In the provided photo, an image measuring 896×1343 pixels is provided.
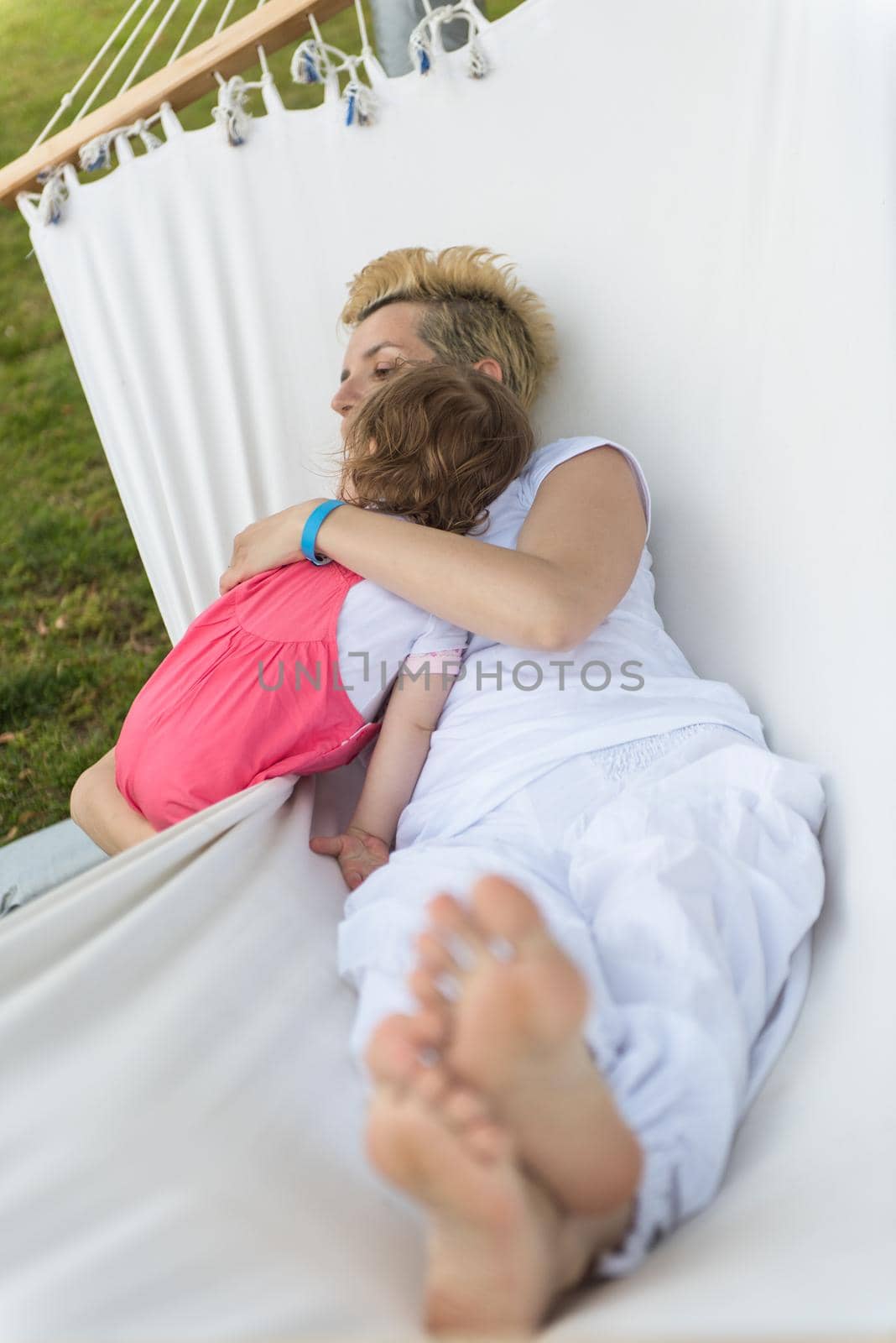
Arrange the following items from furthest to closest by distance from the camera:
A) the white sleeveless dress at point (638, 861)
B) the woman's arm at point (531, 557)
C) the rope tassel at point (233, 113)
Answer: the rope tassel at point (233, 113), the woman's arm at point (531, 557), the white sleeveless dress at point (638, 861)

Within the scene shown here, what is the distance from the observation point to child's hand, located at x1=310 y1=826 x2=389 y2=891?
1.23m

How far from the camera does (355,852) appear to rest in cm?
125

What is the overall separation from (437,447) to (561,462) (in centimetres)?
15

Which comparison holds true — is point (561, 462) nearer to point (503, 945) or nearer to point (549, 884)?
point (549, 884)

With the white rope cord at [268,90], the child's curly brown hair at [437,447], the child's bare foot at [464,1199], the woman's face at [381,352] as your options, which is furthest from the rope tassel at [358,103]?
the child's bare foot at [464,1199]

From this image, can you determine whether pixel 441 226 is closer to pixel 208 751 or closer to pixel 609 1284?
pixel 208 751

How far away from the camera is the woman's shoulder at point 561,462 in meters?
1.32

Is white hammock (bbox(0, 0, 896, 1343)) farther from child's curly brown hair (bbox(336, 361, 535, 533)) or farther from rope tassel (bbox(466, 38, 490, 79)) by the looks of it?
child's curly brown hair (bbox(336, 361, 535, 533))

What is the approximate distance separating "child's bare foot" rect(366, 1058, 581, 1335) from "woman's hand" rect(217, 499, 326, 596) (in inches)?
32.5

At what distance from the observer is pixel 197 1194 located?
722 millimetres

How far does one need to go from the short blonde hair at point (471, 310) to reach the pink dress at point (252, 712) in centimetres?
42

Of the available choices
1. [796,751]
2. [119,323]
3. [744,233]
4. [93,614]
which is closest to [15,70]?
[93,614]

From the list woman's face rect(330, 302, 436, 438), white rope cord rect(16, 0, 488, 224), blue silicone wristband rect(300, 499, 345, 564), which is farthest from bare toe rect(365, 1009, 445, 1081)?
white rope cord rect(16, 0, 488, 224)

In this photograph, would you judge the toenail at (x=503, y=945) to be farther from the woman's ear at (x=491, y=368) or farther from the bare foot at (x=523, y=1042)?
the woman's ear at (x=491, y=368)
